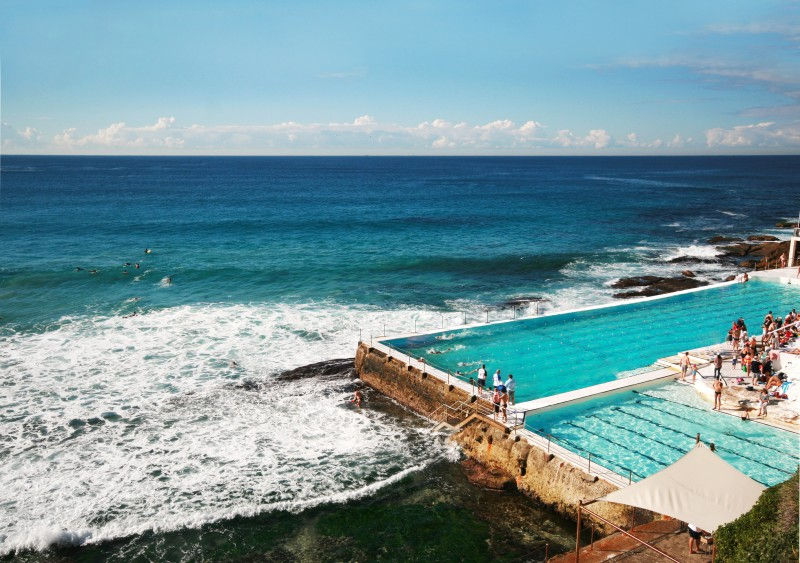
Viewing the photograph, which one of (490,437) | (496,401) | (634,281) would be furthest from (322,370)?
(634,281)

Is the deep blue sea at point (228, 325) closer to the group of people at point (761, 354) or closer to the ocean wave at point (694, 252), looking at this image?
the ocean wave at point (694, 252)

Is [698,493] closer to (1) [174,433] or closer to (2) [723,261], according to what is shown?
(1) [174,433]

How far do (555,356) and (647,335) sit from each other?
514 cm

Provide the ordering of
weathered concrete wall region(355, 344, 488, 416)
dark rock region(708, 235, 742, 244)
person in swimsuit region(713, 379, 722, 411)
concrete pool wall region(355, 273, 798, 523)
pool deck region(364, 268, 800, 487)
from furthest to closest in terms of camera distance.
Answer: dark rock region(708, 235, 742, 244)
weathered concrete wall region(355, 344, 488, 416)
person in swimsuit region(713, 379, 722, 411)
pool deck region(364, 268, 800, 487)
concrete pool wall region(355, 273, 798, 523)

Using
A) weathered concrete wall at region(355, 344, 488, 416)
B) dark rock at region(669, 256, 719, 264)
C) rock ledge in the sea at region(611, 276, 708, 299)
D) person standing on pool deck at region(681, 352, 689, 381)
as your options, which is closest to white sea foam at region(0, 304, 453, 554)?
weathered concrete wall at region(355, 344, 488, 416)

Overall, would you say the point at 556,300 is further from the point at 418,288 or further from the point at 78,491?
the point at 78,491

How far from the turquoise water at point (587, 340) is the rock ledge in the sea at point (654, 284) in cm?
321

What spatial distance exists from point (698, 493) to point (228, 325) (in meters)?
23.4

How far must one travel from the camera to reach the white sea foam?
14.8 metres

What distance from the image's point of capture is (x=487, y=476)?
1568cm

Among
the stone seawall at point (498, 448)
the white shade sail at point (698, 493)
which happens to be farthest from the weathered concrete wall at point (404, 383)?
the white shade sail at point (698, 493)

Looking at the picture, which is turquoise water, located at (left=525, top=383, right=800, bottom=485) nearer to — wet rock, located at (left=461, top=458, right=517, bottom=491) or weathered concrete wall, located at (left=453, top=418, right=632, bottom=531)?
weathered concrete wall, located at (left=453, top=418, right=632, bottom=531)

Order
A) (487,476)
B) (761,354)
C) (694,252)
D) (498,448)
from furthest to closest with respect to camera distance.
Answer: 1. (694,252)
2. (761,354)
3. (498,448)
4. (487,476)

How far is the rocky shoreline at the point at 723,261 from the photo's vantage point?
3432cm
